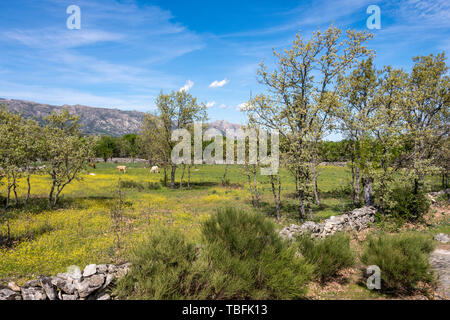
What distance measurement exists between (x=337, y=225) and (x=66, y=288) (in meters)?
12.8

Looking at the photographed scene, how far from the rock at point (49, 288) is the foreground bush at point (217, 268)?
4.77ft

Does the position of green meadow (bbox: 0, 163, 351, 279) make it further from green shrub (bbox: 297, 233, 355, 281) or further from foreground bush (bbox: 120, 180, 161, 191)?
green shrub (bbox: 297, 233, 355, 281)

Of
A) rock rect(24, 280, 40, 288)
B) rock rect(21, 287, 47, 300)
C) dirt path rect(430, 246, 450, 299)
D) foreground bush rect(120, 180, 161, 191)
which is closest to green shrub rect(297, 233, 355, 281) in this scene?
dirt path rect(430, 246, 450, 299)

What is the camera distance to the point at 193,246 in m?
7.38

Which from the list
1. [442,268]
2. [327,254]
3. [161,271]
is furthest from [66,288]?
[442,268]

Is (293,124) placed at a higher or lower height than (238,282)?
higher

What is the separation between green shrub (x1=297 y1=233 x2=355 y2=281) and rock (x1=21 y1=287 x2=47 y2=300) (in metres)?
7.67

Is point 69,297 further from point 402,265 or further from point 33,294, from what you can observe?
point 402,265

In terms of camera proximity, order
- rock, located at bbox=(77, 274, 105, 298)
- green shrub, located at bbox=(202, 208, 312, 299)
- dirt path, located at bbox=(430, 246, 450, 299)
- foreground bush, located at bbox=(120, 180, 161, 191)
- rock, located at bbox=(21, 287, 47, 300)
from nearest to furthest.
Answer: rock, located at bbox=(21, 287, 47, 300)
rock, located at bbox=(77, 274, 105, 298)
green shrub, located at bbox=(202, 208, 312, 299)
dirt path, located at bbox=(430, 246, 450, 299)
foreground bush, located at bbox=(120, 180, 161, 191)

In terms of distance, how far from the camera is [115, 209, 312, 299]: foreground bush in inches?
246

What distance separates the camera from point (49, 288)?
606 centimetres
